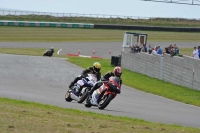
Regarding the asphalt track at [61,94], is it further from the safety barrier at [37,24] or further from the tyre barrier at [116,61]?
the safety barrier at [37,24]

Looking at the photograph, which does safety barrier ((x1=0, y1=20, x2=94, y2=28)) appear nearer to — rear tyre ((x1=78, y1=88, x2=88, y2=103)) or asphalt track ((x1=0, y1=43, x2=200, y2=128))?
asphalt track ((x1=0, y1=43, x2=200, y2=128))

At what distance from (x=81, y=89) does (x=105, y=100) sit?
191 cm

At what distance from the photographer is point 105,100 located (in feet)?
51.3

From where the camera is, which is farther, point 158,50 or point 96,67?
point 158,50

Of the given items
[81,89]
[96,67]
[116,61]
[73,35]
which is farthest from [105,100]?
[73,35]

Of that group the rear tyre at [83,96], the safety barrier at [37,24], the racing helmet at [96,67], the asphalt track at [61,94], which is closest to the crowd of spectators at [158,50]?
the asphalt track at [61,94]

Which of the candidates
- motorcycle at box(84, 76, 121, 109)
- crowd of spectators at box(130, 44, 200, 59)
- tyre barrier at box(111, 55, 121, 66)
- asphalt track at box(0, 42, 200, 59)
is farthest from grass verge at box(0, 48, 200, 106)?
asphalt track at box(0, 42, 200, 59)

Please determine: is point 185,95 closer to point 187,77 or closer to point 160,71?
point 187,77

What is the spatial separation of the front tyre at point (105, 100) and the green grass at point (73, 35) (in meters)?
49.2

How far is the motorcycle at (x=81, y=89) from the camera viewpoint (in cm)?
1684

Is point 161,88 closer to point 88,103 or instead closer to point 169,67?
point 169,67

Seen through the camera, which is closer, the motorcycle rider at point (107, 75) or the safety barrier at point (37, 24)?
the motorcycle rider at point (107, 75)

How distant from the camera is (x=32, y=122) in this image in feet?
31.6

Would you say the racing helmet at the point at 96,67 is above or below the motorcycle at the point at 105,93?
above
